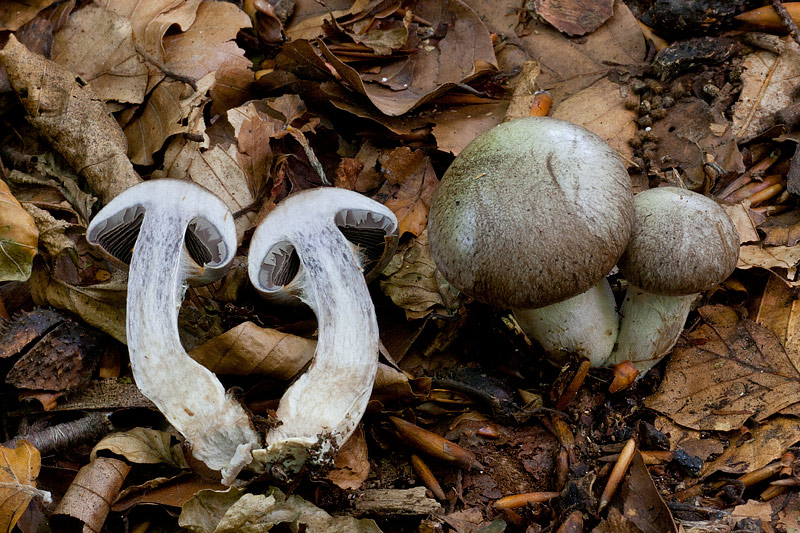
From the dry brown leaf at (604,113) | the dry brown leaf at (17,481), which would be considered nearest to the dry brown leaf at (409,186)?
the dry brown leaf at (604,113)

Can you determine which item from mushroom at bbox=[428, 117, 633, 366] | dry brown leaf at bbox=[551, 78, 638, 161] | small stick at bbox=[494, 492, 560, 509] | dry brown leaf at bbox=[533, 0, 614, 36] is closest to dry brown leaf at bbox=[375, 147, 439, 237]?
mushroom at bbox=[428, 117, 633, 366]

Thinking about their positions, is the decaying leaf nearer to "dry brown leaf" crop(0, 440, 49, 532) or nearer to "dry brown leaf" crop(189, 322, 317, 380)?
"dry brown leaf" crop(0, 440, 49, 532)

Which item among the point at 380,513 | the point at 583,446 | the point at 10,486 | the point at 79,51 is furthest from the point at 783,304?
the point at 79,51

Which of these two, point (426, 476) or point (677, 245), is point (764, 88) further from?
point (426, 476)

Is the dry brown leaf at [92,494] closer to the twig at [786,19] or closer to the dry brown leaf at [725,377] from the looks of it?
the dry brown leaf at [725,377]

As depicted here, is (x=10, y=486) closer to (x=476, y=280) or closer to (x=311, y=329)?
(x=311, y=329)
